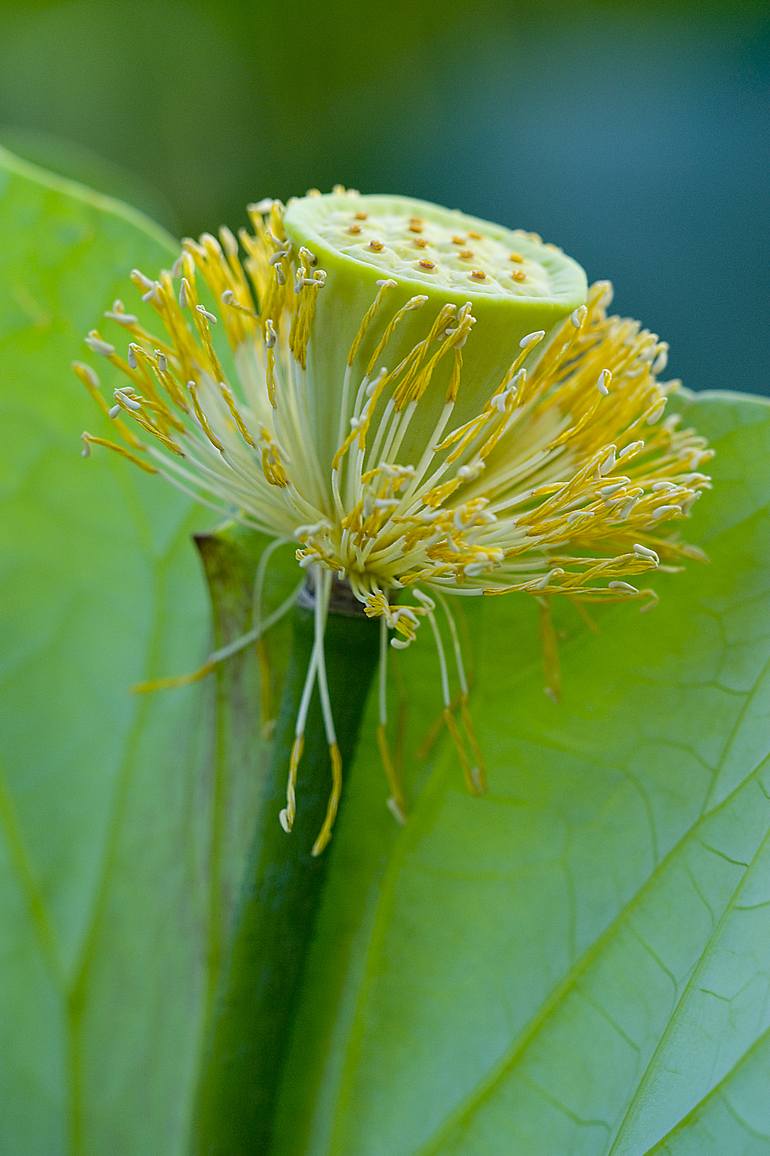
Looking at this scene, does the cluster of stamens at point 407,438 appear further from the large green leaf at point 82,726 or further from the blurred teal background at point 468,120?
the blurred teal background at point 468,120

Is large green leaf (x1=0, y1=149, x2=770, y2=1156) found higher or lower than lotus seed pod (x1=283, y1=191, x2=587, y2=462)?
lower

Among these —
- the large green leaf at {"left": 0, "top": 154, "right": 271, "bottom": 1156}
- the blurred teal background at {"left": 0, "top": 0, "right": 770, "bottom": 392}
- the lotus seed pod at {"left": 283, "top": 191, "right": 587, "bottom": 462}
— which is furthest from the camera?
the blurred teal background at {"left": 0, "top": 0, "right": 770, "bottom": 392}

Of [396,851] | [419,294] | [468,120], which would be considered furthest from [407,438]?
[468,120]

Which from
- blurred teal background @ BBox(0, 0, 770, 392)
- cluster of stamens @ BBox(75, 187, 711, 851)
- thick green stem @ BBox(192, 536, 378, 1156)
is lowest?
thick green stem @ BBox(192, 536, 378, 1156)

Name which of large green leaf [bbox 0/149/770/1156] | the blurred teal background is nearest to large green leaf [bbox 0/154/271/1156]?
large green leaf [bbox 0/149/770/1156]

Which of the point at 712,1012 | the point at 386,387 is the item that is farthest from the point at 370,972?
the point at 386,387

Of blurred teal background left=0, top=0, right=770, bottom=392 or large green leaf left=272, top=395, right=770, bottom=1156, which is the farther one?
blurred teal background left=0, top=0, right=770, bottom=392

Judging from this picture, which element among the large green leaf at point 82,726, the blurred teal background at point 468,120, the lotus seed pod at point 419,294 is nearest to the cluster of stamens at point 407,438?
the lotus seed pod at point 419,294

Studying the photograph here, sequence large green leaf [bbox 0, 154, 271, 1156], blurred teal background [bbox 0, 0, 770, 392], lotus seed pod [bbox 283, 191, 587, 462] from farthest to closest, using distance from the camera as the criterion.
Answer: blurred teal background [bbox 0, 0, 770, 392] < large green leaf [bbox 0, 154, 271, 1156] < lotus seed pod [bbox 283, 191, 587, 462]

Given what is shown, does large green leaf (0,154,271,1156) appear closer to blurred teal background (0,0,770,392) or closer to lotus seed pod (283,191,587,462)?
lotus seed pod (283,191,587,462)
